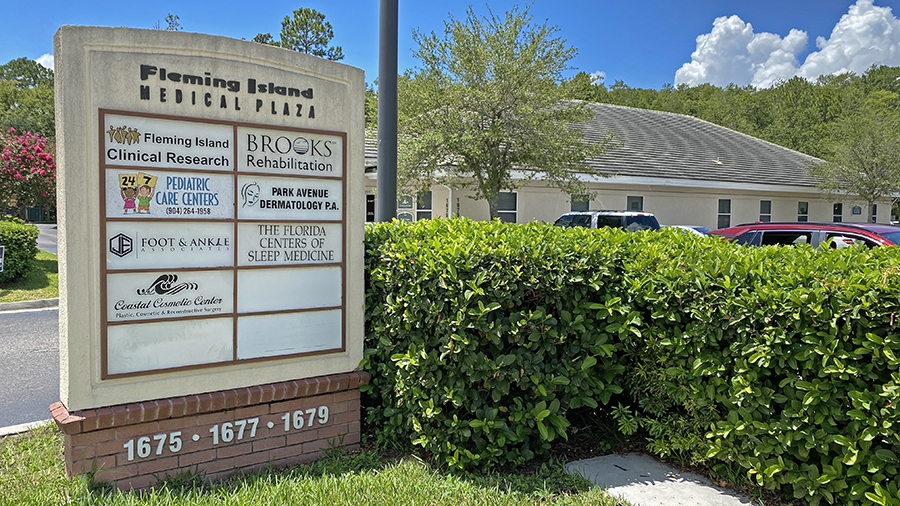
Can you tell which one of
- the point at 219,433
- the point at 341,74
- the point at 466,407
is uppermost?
the point at 341,74

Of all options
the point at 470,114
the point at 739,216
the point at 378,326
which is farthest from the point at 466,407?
the point at 739,216

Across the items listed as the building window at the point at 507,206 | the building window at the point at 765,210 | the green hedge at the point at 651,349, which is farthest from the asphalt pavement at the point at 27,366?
the building window at the point at 765,210

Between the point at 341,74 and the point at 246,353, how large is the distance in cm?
222

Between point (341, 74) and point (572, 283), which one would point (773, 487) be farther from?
point (341, 74)

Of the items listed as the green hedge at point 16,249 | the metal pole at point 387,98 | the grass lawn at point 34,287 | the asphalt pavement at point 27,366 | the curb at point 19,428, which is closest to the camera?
the curb at point 19,428

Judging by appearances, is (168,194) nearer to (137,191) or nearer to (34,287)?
(137,191)

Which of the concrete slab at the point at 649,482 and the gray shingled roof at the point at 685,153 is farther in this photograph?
the gray shingled roof at the point at 685,153

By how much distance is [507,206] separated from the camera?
68.3ft

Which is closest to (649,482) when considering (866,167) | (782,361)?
(782,361)

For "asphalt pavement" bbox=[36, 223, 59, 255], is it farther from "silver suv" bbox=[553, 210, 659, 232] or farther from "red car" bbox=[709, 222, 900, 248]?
"red car" bbox=[709, 222, 900, 248]

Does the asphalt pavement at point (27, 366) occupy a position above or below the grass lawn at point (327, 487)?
below

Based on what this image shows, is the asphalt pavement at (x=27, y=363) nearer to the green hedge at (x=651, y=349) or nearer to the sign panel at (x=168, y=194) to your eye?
the sign panel at (x=168, y=194)

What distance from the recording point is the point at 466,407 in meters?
3.95

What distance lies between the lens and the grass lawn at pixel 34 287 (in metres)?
11.6
